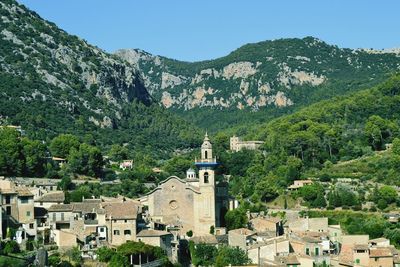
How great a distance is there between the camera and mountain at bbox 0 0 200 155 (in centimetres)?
9831

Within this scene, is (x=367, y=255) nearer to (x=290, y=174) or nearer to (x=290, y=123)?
(x=290, y=174)

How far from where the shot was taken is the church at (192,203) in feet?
180

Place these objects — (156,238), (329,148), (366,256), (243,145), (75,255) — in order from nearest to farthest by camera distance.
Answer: (75,255) → (366,256) → (156,238) → (329,148) → (243,145)

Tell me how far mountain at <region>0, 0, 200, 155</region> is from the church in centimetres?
3359

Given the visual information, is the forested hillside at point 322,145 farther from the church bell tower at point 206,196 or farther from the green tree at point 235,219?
Result: the church bell tower at point 206,196

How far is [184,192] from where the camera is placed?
183ft

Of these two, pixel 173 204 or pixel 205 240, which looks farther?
pixel 173 204

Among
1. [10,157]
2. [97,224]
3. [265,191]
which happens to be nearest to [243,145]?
[265,191]

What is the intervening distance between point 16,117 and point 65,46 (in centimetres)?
3021

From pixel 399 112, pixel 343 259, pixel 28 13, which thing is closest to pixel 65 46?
pixel 28 13

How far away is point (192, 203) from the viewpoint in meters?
55.4

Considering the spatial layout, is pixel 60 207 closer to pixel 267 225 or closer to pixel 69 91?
pixel 267 225

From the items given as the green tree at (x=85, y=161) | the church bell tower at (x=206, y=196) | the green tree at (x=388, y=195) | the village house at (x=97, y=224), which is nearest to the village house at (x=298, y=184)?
the green tree at (x=388, y=195)

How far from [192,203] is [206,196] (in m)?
1.05
